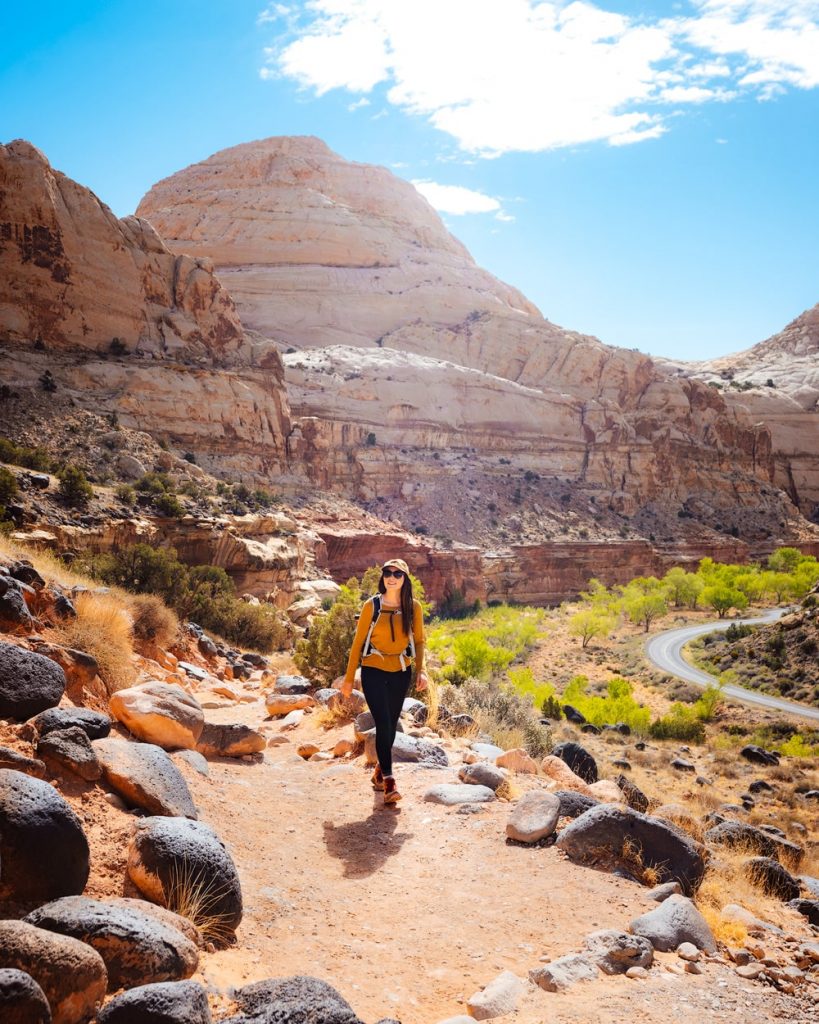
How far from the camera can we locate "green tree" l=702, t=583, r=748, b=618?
52.3 m

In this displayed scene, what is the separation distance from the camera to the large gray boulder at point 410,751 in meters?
7.46

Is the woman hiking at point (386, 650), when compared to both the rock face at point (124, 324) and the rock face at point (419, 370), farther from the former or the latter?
the rock face at point (419, 370)

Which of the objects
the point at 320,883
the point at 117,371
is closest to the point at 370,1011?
the point at 320,883

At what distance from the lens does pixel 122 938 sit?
292cm

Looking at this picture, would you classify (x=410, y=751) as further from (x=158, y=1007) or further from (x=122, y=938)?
(x=158, y=1007)

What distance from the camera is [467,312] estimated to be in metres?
83.1

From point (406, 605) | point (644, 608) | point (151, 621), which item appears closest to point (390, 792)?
point (406, 605)

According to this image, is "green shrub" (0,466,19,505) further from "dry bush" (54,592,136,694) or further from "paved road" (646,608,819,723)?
"paved road" (646,608,819,723)

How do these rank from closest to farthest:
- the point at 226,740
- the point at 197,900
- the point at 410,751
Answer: the point at 197,900
the point at 226,740
the point at 410,751

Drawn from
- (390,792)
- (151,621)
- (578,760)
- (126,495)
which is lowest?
(578,760)

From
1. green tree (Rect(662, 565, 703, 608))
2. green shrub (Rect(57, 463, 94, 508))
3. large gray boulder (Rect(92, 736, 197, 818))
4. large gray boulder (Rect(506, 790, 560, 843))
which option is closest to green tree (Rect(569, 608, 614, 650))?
green tree (Rect(662, 565, 703, 608))

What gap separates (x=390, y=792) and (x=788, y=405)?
313 feet

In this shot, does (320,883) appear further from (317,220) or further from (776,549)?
(317,220)

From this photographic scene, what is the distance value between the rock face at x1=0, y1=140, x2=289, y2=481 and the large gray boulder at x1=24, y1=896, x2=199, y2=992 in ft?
117
